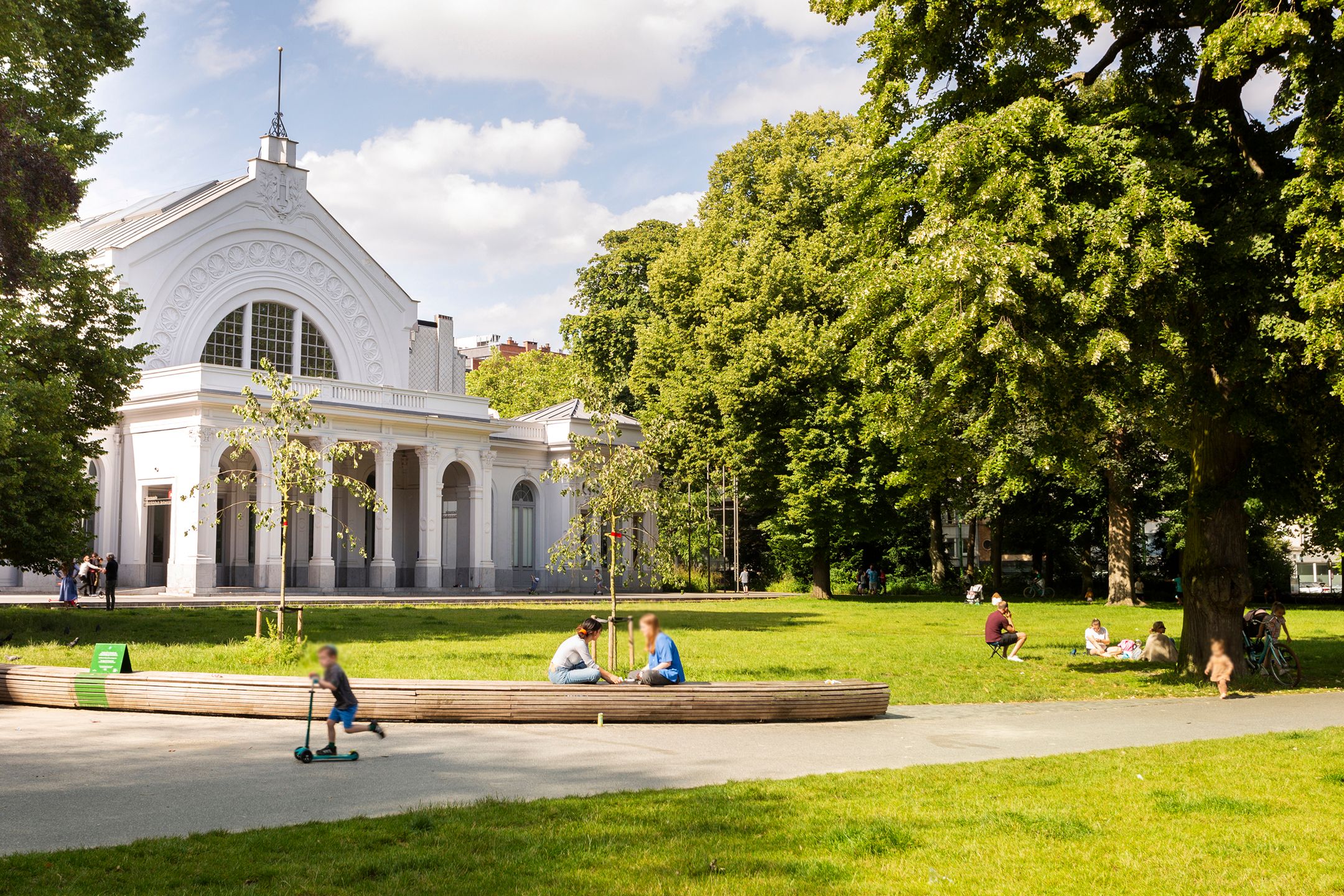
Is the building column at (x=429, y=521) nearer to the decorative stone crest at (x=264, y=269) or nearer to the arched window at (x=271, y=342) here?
the decorative stone crest at (x=264, y=269)

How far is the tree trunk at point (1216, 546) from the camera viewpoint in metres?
18.1

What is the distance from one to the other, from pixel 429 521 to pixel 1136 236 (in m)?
36.2

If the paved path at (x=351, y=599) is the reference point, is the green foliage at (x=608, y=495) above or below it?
above

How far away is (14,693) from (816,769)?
9.31 m

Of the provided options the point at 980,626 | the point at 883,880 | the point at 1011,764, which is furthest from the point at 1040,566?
the point at 883,880

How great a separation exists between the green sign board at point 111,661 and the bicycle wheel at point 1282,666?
623 inches

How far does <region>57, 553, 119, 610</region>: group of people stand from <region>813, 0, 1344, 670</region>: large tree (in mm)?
18053

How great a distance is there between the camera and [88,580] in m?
36.0

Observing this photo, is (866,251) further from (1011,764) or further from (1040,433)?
(1011,764)

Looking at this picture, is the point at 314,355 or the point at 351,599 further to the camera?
the point at 314,355

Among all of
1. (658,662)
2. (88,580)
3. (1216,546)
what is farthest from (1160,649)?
(88,580)

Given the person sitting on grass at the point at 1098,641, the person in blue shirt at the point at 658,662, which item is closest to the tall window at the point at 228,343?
the person sitting on grass at the point at 1098,641

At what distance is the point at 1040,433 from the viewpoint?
1875cm

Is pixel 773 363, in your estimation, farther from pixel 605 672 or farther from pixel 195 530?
pixel 605 672
